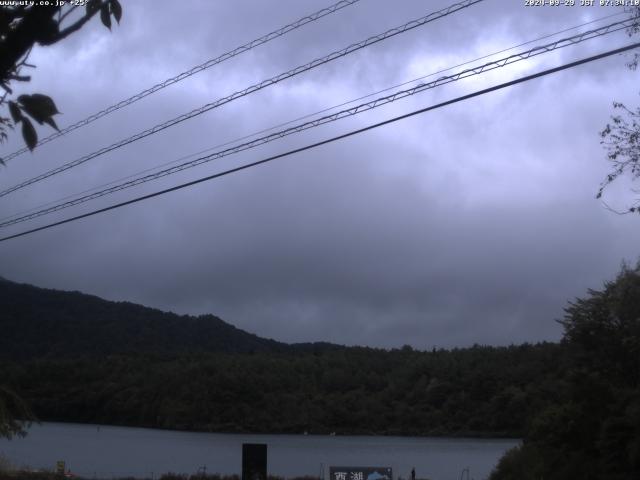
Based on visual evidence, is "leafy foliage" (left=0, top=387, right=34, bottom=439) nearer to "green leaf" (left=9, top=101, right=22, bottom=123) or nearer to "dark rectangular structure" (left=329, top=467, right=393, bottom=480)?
"dark rectangular structure" (left=329, top=467, right=393, bottom=480)

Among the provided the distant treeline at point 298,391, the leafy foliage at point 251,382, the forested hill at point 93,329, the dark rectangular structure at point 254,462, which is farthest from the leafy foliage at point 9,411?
the forested hill at point 93,329

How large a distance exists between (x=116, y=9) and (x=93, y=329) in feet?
303

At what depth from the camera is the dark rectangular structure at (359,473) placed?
22.4 metres

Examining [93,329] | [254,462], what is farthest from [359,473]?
[93,329]

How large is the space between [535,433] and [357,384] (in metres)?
47.4

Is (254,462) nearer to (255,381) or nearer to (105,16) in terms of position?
(105,16)

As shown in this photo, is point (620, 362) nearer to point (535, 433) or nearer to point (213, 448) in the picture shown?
point (535, 433)

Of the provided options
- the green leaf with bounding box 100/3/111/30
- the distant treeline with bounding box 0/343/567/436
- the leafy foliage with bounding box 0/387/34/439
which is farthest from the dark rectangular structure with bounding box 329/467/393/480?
the distant treeline with bounding box 0/343/567/436

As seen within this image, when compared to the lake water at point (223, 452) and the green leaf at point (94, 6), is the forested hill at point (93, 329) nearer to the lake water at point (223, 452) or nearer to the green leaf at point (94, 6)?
the lake water at point (223, 452)

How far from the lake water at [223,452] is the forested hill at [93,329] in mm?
8348

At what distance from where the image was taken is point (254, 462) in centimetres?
2355

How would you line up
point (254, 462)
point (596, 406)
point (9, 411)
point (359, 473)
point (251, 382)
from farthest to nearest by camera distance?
point (251, 382)
point (596, 406)
point (254, 462)
point (359, 473)
point (9, 411)

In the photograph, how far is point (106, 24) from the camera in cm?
409

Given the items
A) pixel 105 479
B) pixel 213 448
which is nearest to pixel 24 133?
pixel 105 479
